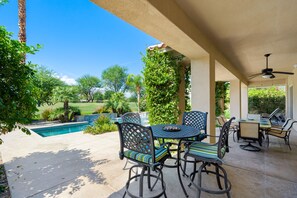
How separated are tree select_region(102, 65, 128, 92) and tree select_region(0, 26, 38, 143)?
21.7 meters

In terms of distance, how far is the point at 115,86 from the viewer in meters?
23.7

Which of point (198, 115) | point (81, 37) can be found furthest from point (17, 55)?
point (81, 37)

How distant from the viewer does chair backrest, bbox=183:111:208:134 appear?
2955 mm

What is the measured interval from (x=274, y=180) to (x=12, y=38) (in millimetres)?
4517

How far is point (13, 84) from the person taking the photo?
1.94 meters

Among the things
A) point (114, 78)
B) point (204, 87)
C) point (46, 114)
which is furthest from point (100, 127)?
point (114, 78)

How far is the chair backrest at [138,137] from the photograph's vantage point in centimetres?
155

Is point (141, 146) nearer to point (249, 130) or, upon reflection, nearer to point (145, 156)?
point (145, 156)

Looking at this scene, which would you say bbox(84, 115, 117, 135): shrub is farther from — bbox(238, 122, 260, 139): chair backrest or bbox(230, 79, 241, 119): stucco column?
bbox(230, 79, 241, 119): stucco column

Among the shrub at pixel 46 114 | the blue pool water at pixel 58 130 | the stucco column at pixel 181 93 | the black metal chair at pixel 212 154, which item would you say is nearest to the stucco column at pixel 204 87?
the stucco column at pixel 181 93

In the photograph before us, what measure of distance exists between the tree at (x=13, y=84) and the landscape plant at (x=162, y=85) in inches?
115

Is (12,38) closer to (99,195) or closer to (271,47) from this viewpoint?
(99,195)

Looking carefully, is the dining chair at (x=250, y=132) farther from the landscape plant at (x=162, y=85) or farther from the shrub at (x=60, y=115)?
the shrub at (x=60, y=115)

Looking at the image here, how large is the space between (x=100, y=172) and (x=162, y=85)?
278 centimetres
